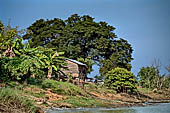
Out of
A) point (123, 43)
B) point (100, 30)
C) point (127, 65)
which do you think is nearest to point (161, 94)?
point (127, 65)

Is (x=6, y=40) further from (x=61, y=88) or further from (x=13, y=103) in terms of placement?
(x=13, y=103)

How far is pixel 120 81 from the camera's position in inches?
1035

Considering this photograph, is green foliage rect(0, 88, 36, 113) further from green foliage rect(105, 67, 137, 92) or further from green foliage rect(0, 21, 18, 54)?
green foliage rect(105, 67, 137, 92)

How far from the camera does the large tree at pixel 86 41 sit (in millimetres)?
38438

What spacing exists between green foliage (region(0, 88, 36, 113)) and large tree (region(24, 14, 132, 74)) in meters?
30.1

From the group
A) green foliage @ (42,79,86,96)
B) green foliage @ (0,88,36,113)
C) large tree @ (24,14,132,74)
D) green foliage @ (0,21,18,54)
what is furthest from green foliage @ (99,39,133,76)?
green foliage @ (0,88,36,113)

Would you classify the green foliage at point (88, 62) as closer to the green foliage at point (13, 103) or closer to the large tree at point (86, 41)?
the large tree at point (86, 41)


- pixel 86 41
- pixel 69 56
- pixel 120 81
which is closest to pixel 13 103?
pixel 120 81

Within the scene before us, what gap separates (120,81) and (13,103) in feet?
66.4

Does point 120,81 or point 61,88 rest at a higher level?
point 120,81

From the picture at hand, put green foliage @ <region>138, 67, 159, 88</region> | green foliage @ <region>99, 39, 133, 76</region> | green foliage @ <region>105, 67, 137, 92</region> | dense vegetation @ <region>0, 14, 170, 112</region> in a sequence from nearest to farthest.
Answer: dense vegetation @ <region>0, 14, 170, 112</region> < green foliage @ <region>105, 67, 137, 92</region> < green foliage @ <region>138, 67, 159, 88</region> < green foliage @ <region>99, 39, 133, 76</region>

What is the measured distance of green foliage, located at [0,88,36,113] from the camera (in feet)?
21.9

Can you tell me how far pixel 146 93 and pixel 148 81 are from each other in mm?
4397

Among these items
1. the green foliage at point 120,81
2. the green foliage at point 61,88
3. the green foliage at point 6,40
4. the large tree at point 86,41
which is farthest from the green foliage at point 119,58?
→ the green foliage at point 6,40
